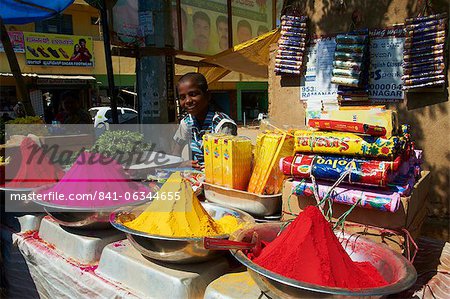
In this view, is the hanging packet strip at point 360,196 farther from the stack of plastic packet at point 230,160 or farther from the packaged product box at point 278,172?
the stack of plastic packet at point 230,160

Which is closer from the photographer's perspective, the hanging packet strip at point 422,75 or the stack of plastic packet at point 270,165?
the stack of plastic packet at point 270,165

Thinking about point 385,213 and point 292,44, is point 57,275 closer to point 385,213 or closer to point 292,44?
point 385,213

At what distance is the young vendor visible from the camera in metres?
1.89

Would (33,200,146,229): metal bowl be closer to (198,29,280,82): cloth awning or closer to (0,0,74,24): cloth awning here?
(0,0,74,24): cloth awning

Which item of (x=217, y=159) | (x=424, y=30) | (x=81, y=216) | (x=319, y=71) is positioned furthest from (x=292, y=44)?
(x=81, y=216)

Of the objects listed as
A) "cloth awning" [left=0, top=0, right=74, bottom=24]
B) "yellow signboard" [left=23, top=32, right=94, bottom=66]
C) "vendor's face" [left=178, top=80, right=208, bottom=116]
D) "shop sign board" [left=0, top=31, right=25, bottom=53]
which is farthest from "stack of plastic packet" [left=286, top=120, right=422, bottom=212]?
"yellow signboard" [left=23, top=32, right=94, bottom=66]

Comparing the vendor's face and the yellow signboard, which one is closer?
the vendor's face

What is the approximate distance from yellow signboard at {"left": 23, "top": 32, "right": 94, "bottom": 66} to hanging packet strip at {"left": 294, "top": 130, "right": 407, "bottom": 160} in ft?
41.0

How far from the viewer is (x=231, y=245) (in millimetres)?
850

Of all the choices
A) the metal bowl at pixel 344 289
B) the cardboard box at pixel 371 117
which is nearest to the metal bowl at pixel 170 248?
the metal bowl at pixel 344 289

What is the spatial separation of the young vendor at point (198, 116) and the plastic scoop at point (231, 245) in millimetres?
947

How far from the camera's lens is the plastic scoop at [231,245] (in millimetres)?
835

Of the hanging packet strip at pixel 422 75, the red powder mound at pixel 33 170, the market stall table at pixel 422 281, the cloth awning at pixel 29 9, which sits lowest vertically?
the market stall table at pixel 422 281

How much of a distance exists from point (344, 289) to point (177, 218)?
518 mm
